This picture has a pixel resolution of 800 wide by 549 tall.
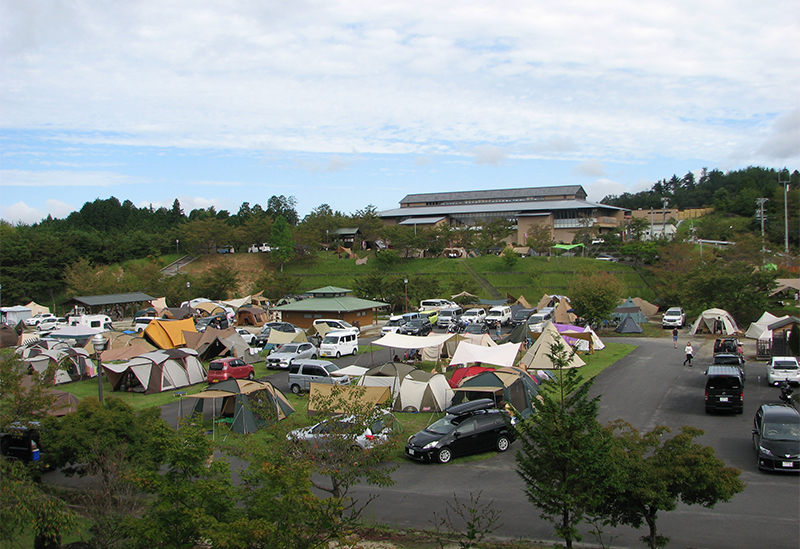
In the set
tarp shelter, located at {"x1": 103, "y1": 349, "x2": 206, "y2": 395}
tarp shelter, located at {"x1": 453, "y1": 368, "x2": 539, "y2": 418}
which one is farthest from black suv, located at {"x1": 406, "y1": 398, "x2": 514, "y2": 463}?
tarp shelter, located at {"x1": 103, "y1": 349, "x2": 206, "y2": 395}

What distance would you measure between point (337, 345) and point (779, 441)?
20.0m

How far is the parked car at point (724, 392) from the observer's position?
16.7 metres

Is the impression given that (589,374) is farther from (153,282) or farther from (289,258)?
(289,258)

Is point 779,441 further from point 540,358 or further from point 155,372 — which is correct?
point 155,372

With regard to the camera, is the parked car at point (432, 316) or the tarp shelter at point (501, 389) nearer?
the tarp shelter at point (501, 389)

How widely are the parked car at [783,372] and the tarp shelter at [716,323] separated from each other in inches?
578

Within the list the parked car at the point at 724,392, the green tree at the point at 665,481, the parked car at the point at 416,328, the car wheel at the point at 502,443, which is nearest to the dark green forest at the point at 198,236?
the parked car at the point at 416,328

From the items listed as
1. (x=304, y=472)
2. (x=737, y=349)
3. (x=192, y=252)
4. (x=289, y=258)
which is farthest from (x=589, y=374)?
(x=192, y=252)

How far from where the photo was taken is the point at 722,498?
743 cm

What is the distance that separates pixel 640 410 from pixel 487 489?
27.3 ft

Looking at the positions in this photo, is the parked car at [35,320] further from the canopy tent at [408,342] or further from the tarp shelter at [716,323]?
the tarp shelter at [716,323]

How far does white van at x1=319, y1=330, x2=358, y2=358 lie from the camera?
28219mm

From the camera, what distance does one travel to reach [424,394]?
1780 centimetres

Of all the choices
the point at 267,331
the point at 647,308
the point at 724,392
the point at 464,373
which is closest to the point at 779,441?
the point at 724,392
